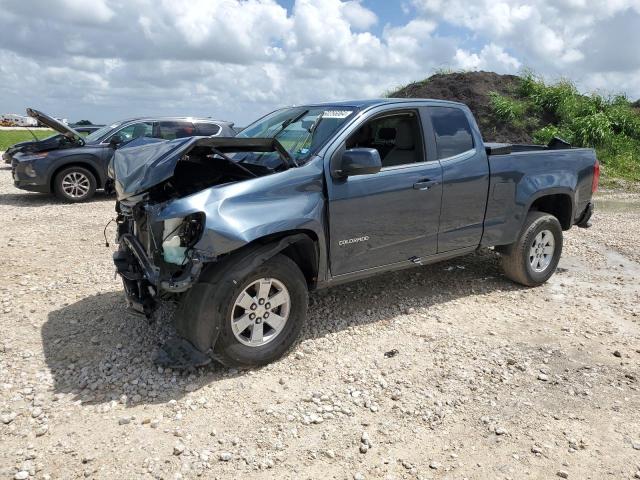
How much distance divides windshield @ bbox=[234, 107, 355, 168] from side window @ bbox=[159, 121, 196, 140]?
707cm

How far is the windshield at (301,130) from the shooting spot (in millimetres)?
4363

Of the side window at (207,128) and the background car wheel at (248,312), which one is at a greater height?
the side window at (207,128)

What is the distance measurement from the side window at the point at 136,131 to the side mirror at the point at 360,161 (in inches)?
335

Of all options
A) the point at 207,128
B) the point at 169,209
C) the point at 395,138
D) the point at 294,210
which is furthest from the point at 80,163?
the point at 294,210

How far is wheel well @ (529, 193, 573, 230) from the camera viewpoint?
605 cm

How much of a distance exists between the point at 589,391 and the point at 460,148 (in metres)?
2.40

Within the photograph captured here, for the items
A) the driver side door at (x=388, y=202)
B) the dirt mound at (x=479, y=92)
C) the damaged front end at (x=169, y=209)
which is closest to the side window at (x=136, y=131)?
the damaged front end at (x=169, y=209)

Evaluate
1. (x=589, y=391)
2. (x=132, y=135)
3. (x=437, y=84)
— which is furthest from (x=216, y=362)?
(x=437, y=84)

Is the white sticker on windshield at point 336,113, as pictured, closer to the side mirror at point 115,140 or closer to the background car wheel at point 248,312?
the background car wheel at point 248,312

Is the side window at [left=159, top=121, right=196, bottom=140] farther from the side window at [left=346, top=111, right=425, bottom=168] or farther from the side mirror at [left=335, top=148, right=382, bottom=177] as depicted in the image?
the side mirror at [left=335, top=148, right=382, bottom=177]

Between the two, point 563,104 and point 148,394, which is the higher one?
point 563,104

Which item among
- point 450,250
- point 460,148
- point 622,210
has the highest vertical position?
point 460,148

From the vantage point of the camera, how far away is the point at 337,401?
365cm

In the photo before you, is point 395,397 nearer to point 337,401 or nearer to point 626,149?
point 337,401
